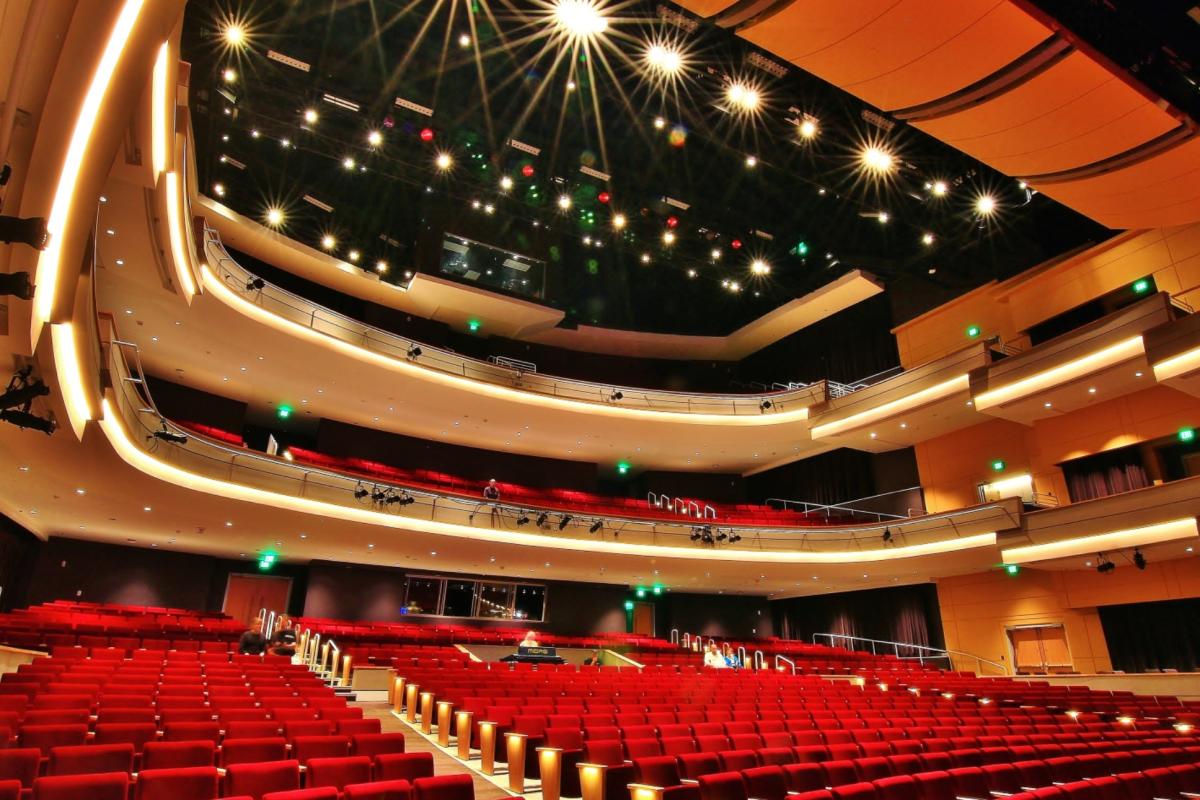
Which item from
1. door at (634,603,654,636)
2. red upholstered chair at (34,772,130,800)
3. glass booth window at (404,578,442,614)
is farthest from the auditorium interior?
glass booth window at (404,578,442,614)

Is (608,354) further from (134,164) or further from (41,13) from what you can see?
(41,13)

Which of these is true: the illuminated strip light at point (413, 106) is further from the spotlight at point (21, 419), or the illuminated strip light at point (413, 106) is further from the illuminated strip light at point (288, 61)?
the spotlight at point (21, 419)

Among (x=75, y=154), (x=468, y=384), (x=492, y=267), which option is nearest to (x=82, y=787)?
(x=75, y=154)

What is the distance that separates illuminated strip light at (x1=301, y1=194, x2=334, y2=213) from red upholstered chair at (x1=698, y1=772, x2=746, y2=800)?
12.8m

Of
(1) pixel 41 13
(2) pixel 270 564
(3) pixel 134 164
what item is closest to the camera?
(1) pixel 41 13

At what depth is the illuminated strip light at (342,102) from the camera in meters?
9.93

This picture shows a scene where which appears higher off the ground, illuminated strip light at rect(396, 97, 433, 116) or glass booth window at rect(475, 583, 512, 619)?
illuminated strip light at rect(396, 97, 433, 116)

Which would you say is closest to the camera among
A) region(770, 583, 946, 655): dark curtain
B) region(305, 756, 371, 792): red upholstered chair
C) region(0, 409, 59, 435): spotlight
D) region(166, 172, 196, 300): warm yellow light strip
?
region(305, 756, 371, 792): red upholstered chair

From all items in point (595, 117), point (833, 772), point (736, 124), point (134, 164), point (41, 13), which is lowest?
point (833, 772)

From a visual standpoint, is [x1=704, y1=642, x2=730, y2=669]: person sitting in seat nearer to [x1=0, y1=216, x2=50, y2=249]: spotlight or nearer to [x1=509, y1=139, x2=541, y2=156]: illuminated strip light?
[x1=509, y1=139, x2=541, y2=156]: illuminated strip light

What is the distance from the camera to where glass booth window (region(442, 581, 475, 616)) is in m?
15.4

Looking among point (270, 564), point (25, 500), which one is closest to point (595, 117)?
point (25, 500)

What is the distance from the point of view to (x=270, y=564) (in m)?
14.4

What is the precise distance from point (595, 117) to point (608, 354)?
8.92m
